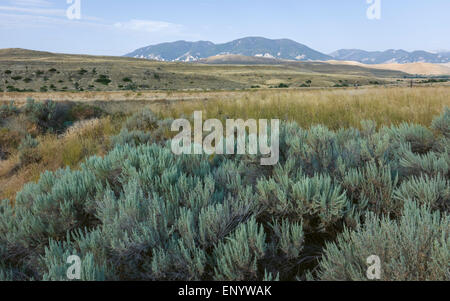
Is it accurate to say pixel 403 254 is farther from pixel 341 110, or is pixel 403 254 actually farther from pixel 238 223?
pixel 341 110

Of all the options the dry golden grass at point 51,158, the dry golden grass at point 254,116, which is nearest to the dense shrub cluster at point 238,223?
the dry golden grass at point 254,116

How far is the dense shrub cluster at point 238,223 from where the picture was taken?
179 cm

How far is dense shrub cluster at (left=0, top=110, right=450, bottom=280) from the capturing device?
5.88 feet

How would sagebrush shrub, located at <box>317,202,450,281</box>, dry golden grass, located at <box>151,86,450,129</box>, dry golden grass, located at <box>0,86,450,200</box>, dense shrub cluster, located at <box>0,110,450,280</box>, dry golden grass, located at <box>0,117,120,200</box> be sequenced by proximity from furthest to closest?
1. dry golden grass, located at <box>151,86,450,129</box>
2. dry golden grass, located at <box>0,86,450,200</box>
3. dry golden grass, located at <box>0,117,120,200</box>
4. dense shrub cluster, located at <box>0,110,450,280</box>
5. sagebrush shrub, located at <box>317,202,450,281</box>

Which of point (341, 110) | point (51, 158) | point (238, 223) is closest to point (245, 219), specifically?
point (238, 223)

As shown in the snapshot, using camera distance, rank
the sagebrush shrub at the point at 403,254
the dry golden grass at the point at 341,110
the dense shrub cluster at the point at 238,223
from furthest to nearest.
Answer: the dry golden grass at the point at 341,110, the dense shrub cluster at the point at 238,223, the sagebrush shrub at the point at 403,254

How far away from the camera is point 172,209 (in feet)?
8.04

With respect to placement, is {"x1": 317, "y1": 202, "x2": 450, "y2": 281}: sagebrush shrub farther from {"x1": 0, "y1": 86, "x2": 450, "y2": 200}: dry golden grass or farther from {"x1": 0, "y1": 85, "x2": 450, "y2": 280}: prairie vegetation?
{"x1": 0, "y1": 86, "x2": 450, "y2": 200}: dry golden grass

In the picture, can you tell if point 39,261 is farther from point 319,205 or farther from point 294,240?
point 319,205

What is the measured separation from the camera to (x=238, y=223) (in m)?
2.29

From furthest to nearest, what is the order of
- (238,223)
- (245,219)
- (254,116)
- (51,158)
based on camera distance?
(254,116) < (51,158) < (245,219) < (238,223)

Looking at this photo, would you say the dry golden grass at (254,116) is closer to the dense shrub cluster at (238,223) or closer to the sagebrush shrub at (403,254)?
the dense shrub cluster at (238,223)

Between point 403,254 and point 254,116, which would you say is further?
point 254,116

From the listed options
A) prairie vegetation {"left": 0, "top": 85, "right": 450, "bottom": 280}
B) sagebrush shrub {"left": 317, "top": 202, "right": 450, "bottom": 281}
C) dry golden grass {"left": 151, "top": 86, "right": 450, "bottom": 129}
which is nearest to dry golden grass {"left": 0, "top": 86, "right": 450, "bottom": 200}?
dry golden grass {"left": 151, "top": 86, "right": 450, "bottom": 129}
